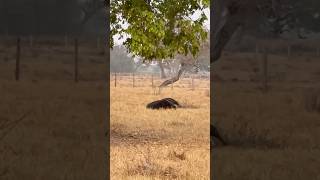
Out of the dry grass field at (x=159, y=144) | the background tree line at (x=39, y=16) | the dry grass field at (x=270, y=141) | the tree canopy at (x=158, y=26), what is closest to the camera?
the dry grass field at (x=270, y=141)

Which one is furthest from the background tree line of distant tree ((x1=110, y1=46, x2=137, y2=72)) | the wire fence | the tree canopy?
distant tree ((x1=110, y1=46, x2=137, y2=72))

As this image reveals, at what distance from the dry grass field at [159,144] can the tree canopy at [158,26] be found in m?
2.39

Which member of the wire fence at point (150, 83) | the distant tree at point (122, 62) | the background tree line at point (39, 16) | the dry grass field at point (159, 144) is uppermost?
the background tree line at point (39, 16)

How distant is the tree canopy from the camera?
13133 millimetres

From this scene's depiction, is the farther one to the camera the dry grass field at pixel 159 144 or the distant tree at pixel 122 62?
the distant tree at pixel 122 62

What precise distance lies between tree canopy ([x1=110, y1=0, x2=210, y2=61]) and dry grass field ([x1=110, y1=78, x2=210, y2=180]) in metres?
2.39

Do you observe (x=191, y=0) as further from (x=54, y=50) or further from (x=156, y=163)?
(x=54, y=50)

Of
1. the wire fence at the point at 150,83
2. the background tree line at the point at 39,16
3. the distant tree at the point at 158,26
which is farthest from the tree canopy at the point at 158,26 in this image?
the background tree line at the point at 39,16

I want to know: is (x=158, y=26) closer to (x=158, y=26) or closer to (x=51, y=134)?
(x=158, y=26)

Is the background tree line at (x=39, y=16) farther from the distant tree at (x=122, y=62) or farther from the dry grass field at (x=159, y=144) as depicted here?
the distant tree at (x=122, y=62)

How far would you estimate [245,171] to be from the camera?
9.60 meters

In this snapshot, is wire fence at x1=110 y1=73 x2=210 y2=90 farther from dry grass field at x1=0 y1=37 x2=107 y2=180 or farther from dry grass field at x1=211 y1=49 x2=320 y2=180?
dry grass field at x1=211 y1=49 x2=320 y2=180

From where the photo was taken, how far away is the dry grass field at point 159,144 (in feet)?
32.8

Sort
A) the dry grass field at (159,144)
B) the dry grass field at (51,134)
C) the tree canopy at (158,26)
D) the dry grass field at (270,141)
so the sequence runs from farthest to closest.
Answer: the tree canopy at (158,26)
the dry grass field at (159,144)
the dry grass field at (270,141)
the dry grass field at (51,134)
